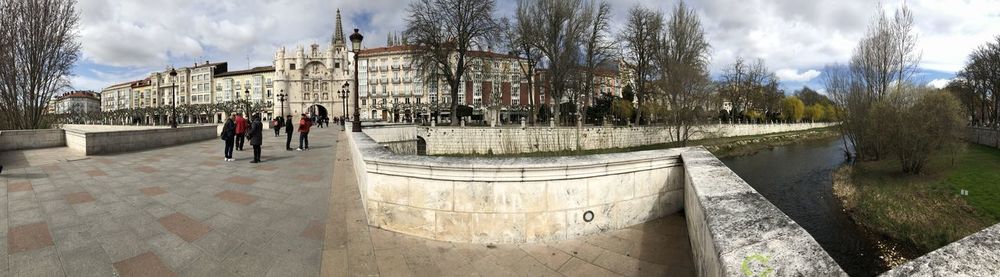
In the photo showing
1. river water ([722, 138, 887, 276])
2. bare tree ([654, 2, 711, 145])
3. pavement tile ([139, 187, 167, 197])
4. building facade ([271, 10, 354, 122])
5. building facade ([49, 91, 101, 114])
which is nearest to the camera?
pavement tile ([139, 187, 167, 197])

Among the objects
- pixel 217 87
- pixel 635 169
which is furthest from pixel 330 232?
pixel 217 87

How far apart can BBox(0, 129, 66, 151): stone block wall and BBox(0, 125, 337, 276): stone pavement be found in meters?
7.21

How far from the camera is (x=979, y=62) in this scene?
2927cm

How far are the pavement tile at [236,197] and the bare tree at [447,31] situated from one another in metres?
21.2

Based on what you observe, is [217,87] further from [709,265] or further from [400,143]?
[709,265]

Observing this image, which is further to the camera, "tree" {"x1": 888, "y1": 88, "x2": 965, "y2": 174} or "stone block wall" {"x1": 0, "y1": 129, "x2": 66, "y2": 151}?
"tree" {"x1": 888, "y1": 88, "x2": 965, "y2": 174}

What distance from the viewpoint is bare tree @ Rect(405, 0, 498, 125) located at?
84.1 feet

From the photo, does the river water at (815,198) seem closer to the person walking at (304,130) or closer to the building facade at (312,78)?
the person walking at (304,130)

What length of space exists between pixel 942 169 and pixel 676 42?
16495mm

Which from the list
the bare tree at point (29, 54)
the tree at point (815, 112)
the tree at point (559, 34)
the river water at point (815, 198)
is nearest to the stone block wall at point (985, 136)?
the river water at point (815, 198)

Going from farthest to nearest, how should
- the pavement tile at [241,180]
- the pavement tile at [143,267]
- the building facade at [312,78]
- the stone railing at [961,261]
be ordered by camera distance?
the building facade at [312,78] < the pavement tile at [241,180] < the pavement tile at [143,267] < the stone railing at [961,261]

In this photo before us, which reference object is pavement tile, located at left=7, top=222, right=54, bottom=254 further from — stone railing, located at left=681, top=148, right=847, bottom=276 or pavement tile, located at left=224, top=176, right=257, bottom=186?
stone railing, located at left=681, top=148, right=847, bottom=276

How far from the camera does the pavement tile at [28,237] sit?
10.9ft

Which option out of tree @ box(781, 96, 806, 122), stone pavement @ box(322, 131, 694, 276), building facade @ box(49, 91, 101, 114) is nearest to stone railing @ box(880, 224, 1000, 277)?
stone pavement @ box(322, 131, 694, 276)
